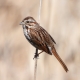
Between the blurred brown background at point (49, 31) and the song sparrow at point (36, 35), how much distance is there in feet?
0.42

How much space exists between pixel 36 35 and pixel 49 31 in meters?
0.16

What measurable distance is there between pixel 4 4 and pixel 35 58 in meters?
0.27

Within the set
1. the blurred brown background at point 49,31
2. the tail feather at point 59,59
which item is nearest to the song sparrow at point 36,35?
the tail feather at point 59,59

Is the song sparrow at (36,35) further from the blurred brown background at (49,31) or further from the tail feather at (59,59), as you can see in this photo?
the blurred brown background at (49,31)

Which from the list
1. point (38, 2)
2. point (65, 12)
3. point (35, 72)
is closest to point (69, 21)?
point (65, 12)

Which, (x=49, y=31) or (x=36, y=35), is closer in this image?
(x=36, y=35)

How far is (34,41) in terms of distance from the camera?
130 centimetres

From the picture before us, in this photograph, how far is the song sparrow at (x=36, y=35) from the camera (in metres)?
1.29

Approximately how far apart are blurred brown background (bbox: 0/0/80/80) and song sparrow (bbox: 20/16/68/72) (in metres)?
0.13

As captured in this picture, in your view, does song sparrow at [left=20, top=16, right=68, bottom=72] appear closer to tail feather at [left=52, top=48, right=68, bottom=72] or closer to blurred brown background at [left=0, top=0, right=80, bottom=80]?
tail feather at [left=52, top=48, right=68, bottom=72]

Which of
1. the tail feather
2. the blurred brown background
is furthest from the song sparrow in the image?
the blurred brown background

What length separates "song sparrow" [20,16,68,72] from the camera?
129cm

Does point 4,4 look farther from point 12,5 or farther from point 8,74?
point 8,74

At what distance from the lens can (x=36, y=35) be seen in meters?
1.30
